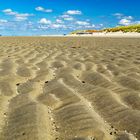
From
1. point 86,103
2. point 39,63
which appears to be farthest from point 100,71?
point 86,103

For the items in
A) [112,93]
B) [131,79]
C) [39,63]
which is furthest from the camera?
[39,63]

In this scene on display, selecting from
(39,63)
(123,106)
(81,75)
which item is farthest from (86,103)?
(39,63)

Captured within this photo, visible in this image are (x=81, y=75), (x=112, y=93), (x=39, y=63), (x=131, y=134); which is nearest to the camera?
(x=131, y=134)

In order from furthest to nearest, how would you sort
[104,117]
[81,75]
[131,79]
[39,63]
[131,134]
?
[39,63], [81,75], [131,79], [104,117], [131,134]

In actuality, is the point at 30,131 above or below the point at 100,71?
above

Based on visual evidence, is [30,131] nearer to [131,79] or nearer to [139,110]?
[139,110]

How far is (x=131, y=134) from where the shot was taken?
2.77m

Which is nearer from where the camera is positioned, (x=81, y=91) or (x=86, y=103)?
(x=86, y=103)

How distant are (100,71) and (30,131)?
9.98ft

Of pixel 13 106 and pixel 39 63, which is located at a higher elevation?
pixel 13 106

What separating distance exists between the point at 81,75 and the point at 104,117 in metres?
2.26

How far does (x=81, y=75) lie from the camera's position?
543 centimetres

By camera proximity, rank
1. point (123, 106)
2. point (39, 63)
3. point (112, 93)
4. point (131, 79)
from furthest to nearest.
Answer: point (39, 63), point (131, 79), point (112, 93), point (123, 106)

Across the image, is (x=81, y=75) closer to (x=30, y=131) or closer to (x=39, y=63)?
(x=39, y=63)
